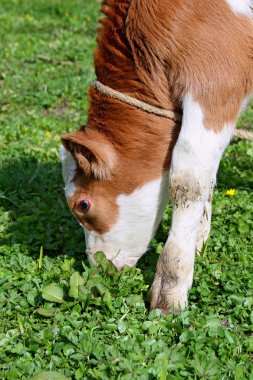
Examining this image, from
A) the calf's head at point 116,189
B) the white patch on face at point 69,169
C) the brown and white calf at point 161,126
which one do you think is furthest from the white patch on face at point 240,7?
the white patch on face at point 69,169

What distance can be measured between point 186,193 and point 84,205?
612mm

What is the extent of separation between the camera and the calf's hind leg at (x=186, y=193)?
12.1 feet

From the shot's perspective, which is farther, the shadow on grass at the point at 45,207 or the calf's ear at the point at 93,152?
the shadow on grass at the point at 45,207

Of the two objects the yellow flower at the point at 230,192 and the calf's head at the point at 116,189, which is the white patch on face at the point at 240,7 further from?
the yellow flower at the point at 230,192

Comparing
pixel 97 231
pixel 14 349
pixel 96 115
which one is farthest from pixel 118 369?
pixel 96 115

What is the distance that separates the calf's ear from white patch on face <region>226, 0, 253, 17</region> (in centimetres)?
96

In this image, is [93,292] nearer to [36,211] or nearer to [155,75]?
[155,75]

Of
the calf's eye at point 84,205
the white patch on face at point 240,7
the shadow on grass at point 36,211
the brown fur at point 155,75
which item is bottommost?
the shadow on grass at point 36,211

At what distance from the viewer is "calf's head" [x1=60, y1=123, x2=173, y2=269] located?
3.89 metres

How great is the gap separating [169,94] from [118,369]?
56.5 inches

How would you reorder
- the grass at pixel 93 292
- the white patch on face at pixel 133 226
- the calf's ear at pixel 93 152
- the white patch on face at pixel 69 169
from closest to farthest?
the grass at pixel 93 292 → the calf's ear at pixel 93 152 → the white patch on face at pixel 133 226 → the white patch on face at pixel 69 169

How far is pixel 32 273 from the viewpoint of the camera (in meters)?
4.38

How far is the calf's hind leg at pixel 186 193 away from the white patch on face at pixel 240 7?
20.7 inches

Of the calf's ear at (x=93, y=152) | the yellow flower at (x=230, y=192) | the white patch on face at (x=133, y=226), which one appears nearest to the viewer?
the calf's ear at (x=93, y=152)
